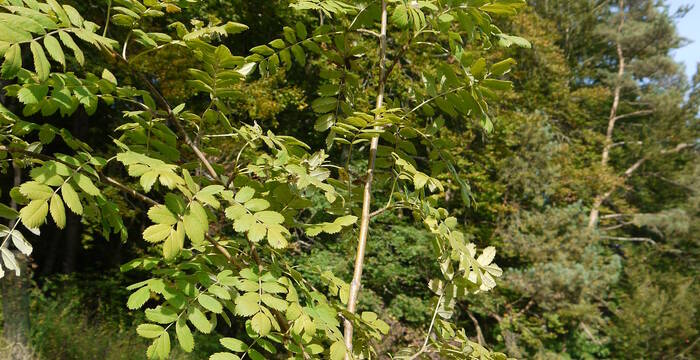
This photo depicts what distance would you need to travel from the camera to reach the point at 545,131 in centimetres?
1055

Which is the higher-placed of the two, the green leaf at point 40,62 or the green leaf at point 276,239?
the green leaf at point 40,62

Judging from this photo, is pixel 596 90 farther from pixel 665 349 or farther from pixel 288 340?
pixel 288 340

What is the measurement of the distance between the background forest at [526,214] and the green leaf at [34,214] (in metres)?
3.82

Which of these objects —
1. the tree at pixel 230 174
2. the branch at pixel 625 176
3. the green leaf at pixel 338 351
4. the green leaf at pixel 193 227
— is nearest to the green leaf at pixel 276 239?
the tree at pixel 230 174

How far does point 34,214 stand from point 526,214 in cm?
1040

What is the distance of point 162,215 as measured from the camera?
80 centimetres

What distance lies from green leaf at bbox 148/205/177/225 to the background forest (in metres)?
3.80

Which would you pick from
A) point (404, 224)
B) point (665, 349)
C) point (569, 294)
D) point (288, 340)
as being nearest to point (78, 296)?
point (404, 224)

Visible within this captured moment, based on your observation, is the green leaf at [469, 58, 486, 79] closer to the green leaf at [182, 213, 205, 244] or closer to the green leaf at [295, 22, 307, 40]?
the green leaf at [295, 22, 307, 40]

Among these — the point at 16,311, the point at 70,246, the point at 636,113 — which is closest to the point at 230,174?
the point at 16,311

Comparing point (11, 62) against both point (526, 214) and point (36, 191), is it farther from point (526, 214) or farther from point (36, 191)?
point (526, 214)

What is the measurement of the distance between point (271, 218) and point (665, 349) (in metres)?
11.2

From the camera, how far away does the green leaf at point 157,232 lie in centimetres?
76

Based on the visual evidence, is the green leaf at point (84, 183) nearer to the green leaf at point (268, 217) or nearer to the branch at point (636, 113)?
the green leaf at point (268, 217)
